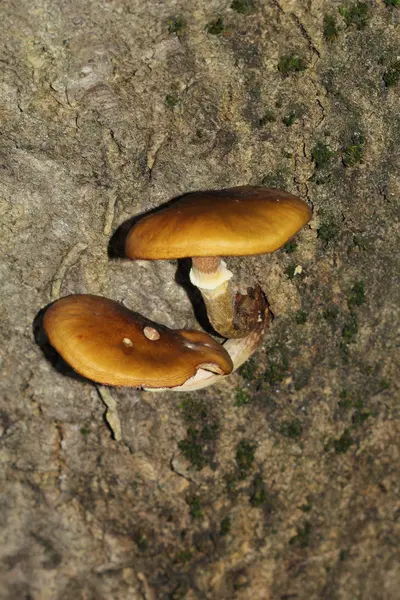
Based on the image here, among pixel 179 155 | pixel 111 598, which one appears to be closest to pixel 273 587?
pixel 111 598

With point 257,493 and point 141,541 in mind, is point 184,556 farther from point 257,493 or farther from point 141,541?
point 257,493

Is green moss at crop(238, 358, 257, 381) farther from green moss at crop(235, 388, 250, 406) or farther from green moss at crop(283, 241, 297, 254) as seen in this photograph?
green moss at crop(283, 241, 297, 254)

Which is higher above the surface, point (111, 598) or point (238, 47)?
point (238, 47)

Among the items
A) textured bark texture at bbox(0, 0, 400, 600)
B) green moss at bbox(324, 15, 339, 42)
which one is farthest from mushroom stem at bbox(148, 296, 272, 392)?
green moss at bbox(324, 15, 339, 42)

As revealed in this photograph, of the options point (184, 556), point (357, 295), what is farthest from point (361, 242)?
point (184, 556)

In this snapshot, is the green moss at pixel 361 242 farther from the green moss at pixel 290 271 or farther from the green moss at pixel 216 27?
the green moss at pixel 216 27

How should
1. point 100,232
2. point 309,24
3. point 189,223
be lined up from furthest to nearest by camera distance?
point 100,232, point 309,24, point 189,223

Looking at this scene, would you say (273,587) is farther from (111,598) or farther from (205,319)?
(205,319)

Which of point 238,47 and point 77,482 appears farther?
point 77,482
